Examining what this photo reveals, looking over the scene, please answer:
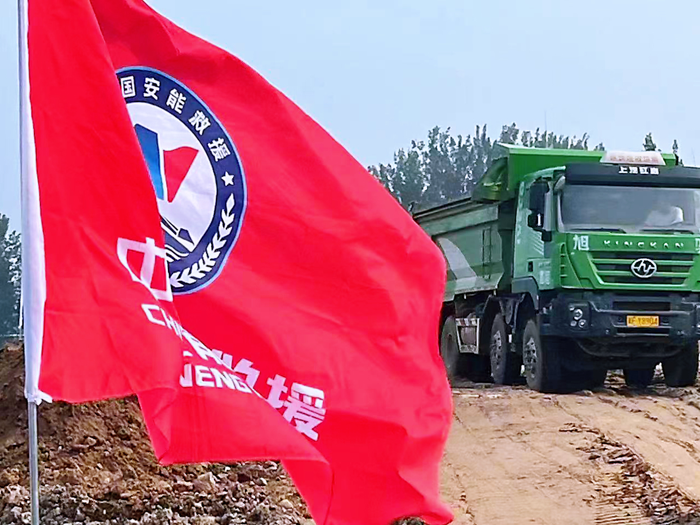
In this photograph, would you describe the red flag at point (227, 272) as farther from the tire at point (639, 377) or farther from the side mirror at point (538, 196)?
the tire at point (639, 377)

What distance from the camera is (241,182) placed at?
209 inches

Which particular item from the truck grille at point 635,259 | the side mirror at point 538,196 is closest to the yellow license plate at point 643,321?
the truck grille at point 635,259

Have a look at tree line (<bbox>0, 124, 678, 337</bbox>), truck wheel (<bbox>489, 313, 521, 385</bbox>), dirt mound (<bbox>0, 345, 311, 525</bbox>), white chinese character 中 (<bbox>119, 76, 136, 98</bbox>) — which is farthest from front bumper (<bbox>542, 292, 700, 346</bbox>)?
tree line (<bbox>0, 124, 678, 337</bbox>)

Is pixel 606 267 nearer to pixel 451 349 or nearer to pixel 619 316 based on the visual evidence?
pixel 619 316

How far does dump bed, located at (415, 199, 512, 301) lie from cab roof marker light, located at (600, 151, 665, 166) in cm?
197

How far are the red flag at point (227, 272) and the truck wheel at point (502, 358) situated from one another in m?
11.8

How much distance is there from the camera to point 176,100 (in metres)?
5.20

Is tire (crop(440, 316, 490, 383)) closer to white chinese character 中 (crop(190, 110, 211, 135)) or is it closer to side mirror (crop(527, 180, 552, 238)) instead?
side mirror (crop(527, 180, 552, 238))

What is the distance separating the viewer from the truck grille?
15242mm

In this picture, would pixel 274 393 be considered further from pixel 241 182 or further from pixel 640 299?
pixel 640 299

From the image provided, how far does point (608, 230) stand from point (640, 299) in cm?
96

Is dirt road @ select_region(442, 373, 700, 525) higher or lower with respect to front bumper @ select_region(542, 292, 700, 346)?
lower

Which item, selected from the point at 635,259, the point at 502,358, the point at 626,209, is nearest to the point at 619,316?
the point at 635,259

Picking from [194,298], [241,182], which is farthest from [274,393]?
[241,182]
